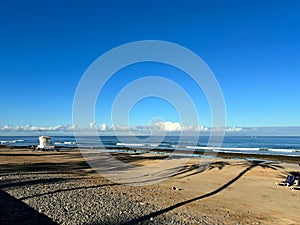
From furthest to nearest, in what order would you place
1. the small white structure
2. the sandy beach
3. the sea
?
the sea < the small white structure < the sandy beach

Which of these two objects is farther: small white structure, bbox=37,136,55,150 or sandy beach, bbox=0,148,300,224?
small white structure, bbox=37,136,55,150

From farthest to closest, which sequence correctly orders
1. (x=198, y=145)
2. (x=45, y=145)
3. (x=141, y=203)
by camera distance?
(x=198, y=145), (x=45, y=145), (x=141, y=203)

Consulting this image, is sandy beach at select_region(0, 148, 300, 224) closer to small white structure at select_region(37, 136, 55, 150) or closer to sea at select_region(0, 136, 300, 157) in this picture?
small white structure at select_region(37, 136, 55, 150)

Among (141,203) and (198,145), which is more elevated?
(198,145)

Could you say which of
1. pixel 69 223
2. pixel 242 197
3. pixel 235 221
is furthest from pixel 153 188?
pixel 69 223

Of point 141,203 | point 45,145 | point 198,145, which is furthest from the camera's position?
point 198,145

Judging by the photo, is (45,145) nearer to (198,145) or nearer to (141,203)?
(198,145)

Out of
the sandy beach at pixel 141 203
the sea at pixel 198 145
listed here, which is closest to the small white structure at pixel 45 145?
the sea at pixel 198 145

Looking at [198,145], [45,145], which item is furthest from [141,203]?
[198,145]

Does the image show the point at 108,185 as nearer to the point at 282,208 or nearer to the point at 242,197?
the point at 242,197

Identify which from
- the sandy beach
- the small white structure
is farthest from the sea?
the sandy beach

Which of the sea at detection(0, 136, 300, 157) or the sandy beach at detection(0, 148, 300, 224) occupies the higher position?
the sea at detection(0, 136, 300, 157)

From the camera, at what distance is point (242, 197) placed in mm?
14461

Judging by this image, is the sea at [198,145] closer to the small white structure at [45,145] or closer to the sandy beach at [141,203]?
the small white structure at [45,145]
